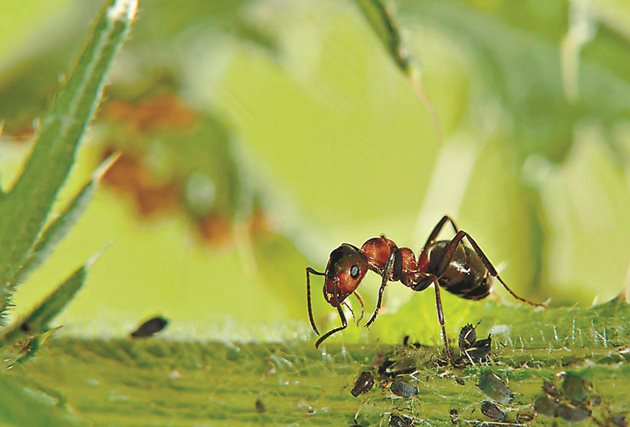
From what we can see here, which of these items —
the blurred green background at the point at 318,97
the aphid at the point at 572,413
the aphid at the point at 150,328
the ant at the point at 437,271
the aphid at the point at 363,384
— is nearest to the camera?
the aphid at the point at 572,413

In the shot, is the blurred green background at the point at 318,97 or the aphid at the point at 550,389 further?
the blurred green background at the point at 318,97

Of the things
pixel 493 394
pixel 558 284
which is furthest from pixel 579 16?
pixel 493 394

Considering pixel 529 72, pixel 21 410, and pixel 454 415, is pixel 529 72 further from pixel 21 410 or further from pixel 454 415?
pixel 21 410

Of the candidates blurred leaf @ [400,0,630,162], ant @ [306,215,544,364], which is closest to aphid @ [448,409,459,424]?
ant @ [306,215,544,364]

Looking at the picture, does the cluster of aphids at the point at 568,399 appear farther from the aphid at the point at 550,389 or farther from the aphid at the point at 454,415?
the aphid at the point at 454,415

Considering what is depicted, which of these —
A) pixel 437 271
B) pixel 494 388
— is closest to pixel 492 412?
pixel 494 388

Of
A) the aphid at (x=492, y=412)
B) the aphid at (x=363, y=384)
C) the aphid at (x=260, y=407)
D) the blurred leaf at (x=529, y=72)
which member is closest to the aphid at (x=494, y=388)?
the aphid at (x=492, y=412)

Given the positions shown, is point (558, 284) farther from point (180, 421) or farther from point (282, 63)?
point (180, 421)
